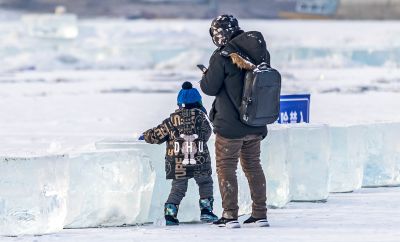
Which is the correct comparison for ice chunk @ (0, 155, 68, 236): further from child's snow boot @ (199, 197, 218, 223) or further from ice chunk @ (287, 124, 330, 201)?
ice chunk @ (287, 124, 330, 201)

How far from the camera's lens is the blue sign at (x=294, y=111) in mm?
11430

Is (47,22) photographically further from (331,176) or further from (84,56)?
(331,176)

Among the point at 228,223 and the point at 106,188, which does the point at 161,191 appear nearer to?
the point at 106,188

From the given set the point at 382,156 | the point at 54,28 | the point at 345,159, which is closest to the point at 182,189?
the point at 345,159

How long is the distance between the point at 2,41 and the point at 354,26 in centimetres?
2245

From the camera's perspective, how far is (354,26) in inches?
2564

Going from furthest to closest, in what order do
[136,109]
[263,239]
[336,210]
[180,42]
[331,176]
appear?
[180,42]
[136,109]
[331,176]
[336,210]
[263,239]

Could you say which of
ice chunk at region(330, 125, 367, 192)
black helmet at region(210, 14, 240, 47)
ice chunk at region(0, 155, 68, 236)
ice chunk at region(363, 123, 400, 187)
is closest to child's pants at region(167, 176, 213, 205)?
ice chunk at region(0, 155, 68, 236)

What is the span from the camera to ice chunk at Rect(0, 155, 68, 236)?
8.91 metres

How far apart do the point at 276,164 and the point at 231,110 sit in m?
1.47

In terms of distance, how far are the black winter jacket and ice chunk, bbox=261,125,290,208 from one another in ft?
4.17

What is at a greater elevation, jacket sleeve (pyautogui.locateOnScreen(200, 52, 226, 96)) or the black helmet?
the black helmet

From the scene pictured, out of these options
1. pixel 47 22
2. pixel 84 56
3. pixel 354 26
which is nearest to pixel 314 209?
pixel 84 56

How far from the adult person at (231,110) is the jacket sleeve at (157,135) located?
1.25 ft
